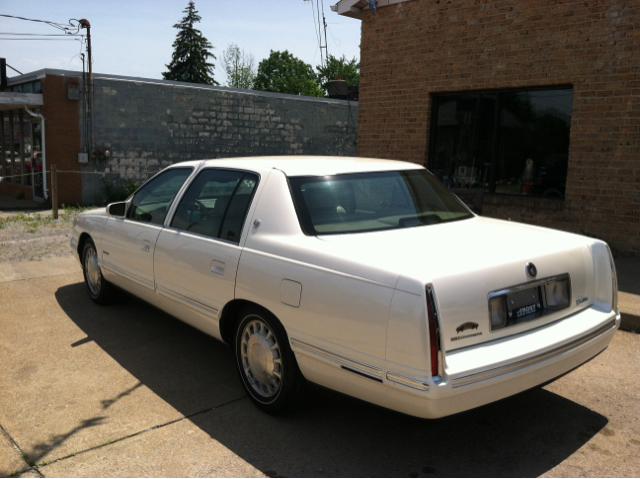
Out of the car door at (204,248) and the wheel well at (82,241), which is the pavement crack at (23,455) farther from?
the wheel well at (82,241)

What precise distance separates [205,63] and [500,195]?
50.5m

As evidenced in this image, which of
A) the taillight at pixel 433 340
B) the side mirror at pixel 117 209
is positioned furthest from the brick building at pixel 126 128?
the taillight at pixel 433 340

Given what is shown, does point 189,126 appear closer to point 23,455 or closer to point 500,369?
point 23,455

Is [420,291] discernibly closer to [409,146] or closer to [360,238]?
[360,238]

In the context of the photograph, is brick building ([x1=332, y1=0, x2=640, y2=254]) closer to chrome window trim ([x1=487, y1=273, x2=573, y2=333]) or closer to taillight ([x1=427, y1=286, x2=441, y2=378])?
chrome window trim ([x1=487, y1=273, x2=573, y2=333])

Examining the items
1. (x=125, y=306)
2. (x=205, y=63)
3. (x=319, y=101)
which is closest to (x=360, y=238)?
(x=125, y=306)

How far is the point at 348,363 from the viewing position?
10.0ft

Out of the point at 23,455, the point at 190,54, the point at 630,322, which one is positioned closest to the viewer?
the point at 23,455

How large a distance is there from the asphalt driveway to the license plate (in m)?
0.50

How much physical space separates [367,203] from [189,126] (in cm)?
1540

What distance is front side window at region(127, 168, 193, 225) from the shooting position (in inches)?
194

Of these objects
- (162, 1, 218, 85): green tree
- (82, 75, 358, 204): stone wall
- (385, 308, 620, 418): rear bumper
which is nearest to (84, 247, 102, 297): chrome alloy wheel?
(385, 308, 620, 418): rear bumper

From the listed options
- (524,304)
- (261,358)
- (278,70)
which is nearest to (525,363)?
(524,304)

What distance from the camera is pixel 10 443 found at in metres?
3.44
